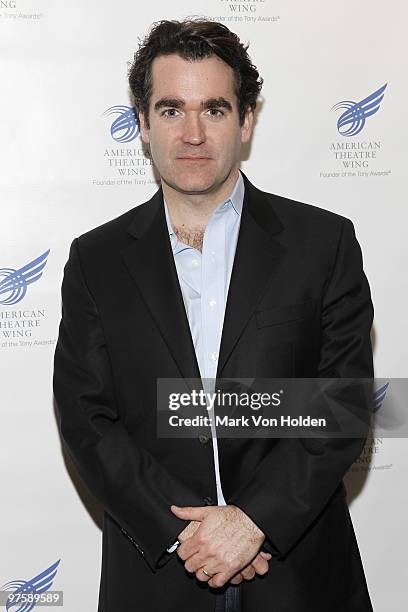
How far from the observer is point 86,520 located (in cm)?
285

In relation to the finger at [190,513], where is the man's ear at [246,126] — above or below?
above

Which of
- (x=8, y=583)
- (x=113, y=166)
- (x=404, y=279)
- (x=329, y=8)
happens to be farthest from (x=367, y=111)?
(x=8, y=583)

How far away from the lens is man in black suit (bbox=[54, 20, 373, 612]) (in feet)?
5.98

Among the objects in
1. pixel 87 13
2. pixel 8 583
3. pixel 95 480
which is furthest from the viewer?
pixel 8 583

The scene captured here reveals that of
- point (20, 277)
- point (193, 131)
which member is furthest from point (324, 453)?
point (20, 277)

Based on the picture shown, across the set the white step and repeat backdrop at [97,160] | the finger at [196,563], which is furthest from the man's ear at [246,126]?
the finger at [196,563]

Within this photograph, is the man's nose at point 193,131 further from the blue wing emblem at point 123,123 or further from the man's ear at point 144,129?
the blue wing emblem at point 123,123

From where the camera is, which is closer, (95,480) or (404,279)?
(95,480)

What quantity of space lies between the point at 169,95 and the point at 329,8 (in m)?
1.07

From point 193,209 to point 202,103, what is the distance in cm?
26

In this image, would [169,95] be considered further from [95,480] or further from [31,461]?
[31,461]

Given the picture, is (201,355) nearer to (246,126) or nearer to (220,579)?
(220,579)

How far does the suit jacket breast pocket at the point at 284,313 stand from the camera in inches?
74.3

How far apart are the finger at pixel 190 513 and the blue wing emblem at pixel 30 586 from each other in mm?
1227
